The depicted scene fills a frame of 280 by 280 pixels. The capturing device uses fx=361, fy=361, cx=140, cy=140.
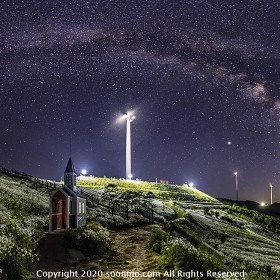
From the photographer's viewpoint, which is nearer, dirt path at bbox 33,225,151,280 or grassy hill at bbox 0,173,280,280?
grassy hill at bbox 0,173,280,280

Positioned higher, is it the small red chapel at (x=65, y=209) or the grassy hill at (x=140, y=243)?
the small red chapel at (x=65, y=209)

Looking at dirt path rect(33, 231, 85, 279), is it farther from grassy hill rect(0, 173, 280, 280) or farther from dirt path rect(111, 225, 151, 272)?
dirt path rect(111, 225, 151, 272)

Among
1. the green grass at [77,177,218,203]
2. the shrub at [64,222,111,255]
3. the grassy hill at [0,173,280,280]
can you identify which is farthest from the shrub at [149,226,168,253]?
the green grass at [77,177,218,203]

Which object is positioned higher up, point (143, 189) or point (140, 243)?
point (143, 189)

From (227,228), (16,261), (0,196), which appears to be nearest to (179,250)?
(16,261)

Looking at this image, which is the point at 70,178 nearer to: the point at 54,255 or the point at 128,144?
the point at 54,255

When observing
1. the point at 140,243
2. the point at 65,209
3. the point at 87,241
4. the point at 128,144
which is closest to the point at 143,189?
the point at 128,144

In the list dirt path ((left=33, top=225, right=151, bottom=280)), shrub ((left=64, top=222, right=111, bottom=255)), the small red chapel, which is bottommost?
dirt path ((left=33, top=225, right=151, bottom=280))

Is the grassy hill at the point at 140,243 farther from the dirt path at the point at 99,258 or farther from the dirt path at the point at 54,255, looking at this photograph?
the dirt path at the point at 54,255

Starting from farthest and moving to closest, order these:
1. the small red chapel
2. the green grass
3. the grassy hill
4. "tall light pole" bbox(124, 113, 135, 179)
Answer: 1. "tall light pole" bbox(124, 113, 135, 179)
2. the green grass
3. the small red chapel
4. the grassy hill

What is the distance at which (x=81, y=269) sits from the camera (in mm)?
20172

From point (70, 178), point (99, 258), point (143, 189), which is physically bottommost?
point (99, 258)

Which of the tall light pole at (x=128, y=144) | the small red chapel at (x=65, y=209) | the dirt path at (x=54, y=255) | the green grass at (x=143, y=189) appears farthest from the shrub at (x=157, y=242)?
the tall light pole at (x=128, y=144)

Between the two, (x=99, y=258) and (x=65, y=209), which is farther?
(x=65, y=209)
